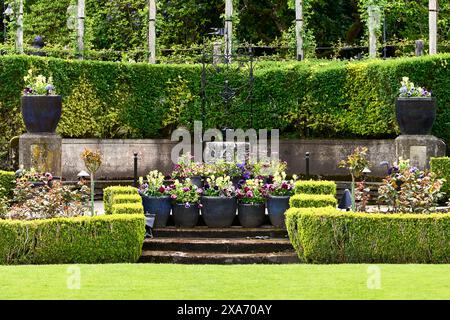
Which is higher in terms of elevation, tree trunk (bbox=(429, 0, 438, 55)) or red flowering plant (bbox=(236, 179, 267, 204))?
tree trunk (bbox=(429, 0, 438, 55))

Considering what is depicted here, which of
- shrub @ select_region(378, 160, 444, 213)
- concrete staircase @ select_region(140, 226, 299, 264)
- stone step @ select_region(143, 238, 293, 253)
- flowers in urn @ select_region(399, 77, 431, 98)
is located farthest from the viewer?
flowers in urn @ select_region(399, 77, 431, 98)

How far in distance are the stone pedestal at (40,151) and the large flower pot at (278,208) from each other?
18.9ft

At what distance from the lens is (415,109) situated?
23578 millimetres

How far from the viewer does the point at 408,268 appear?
14.8 metres

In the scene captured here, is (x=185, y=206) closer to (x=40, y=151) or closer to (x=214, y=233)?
(x=214, y=233)

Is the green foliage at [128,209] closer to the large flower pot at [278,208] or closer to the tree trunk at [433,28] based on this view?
the large flower pot at [278,208]

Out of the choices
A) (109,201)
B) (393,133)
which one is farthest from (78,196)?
(393,133)

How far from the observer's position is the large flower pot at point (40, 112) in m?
22.8

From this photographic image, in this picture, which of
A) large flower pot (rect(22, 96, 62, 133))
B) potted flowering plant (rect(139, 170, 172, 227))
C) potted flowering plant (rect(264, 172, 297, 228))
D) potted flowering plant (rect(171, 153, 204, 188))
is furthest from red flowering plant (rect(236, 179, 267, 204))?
large flower pot (rect(22, 96, 62, 133))

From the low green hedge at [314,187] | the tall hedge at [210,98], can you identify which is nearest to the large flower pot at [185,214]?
the low green hedge at [314,187]

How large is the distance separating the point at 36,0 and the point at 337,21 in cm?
1063

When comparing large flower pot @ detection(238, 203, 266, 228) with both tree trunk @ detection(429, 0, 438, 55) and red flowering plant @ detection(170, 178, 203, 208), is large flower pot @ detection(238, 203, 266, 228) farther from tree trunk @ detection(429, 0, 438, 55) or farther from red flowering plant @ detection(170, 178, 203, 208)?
tree trunk @ detection(429, 0, 438, 55)

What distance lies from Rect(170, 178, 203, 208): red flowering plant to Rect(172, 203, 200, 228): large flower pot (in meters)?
0.07

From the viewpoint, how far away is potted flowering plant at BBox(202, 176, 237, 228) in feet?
62.6
